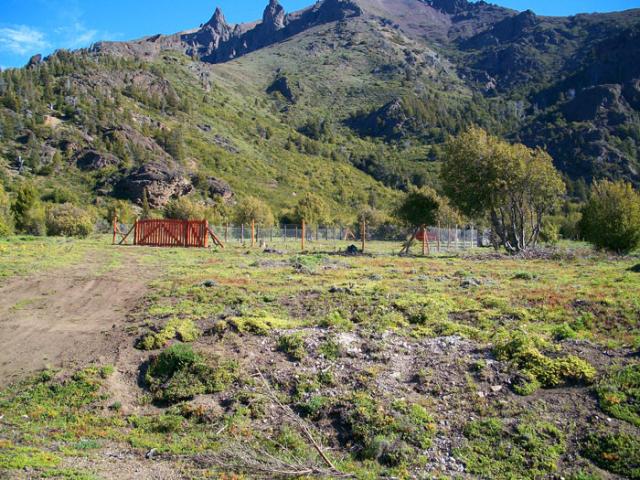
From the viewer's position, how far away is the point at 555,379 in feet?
26.8

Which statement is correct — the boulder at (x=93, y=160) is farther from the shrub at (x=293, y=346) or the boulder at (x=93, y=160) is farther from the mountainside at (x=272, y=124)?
the shrub at (x=293, y=346)

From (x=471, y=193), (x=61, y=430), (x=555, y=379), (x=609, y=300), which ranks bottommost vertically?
(x=61, y=430)

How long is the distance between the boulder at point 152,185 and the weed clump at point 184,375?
68213 millimetres

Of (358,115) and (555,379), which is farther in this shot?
(358,115)

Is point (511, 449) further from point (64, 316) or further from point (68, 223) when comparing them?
point (68, 223)

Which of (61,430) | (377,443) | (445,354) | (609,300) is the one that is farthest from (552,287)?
(61,430)

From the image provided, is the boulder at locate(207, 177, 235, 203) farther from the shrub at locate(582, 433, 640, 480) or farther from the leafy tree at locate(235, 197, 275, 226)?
the shrub at locate(582, 433, 640, 480)

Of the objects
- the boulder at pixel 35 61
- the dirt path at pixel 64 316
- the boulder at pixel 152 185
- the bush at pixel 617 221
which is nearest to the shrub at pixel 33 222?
the boulder at pixel 152 185

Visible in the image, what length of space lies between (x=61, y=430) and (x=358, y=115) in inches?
6462

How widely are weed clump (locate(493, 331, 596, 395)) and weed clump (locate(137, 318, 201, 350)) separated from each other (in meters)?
5.91

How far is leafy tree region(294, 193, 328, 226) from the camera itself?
231ft

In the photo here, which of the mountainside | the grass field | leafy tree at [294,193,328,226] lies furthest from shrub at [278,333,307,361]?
the mountainside

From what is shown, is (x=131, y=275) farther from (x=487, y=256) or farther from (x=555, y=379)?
(x=487, y=256)

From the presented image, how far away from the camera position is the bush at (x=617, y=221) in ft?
92.2
